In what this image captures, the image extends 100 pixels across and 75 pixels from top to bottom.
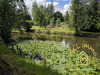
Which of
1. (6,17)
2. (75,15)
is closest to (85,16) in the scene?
(75,15)

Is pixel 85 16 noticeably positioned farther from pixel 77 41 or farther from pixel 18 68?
pixel 18 68

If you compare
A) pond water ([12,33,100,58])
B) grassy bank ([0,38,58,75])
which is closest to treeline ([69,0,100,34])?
pond water ([12,33,100,58])

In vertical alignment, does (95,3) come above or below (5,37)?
above

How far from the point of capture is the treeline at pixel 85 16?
113 ft

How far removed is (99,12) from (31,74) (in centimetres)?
4187

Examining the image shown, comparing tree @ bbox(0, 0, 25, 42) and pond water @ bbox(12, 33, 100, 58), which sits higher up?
tree @ bbox(0, 0, 25, 42)


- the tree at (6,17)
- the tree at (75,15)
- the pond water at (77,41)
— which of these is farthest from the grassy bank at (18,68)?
the tree at (75,15)

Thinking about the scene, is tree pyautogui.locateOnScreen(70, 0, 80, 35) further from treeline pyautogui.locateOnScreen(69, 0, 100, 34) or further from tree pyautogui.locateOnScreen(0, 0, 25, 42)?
tree pyautogui.locateOnScreen(0, 0, 25, 42)

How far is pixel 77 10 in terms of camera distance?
34.7 meters

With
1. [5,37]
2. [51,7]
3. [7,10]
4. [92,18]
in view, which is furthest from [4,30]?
[51,7]

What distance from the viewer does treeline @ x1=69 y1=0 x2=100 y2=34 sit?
1351 inches

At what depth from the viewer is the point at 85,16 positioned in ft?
119

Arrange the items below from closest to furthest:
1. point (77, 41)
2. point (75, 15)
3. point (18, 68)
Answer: point (18, 68), point (77, 41), point (75, 15)

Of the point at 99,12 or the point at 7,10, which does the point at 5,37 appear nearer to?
the point at 7,10
